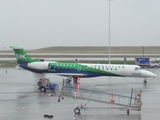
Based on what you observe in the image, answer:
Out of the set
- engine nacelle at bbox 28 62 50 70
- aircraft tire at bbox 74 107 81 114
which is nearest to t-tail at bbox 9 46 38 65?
engine nacelle at bbox 28 62 50 70

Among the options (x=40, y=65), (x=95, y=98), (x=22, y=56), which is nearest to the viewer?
(x=95, y=98)

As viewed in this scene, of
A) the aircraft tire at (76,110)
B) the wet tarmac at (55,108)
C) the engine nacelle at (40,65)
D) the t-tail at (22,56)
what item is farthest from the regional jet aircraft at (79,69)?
the aircraft tire at (76,110)

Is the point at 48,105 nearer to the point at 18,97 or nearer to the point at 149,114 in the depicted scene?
the point at 18,97

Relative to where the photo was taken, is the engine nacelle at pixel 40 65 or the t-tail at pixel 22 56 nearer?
the engine nacelle at pixel 40 65

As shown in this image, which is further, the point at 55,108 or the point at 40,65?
the point at 40,65

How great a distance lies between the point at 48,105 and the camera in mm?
23594

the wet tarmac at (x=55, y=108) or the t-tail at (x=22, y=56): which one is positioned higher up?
the t-tail at (x=22, y=56)

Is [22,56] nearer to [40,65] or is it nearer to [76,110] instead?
[40,65]

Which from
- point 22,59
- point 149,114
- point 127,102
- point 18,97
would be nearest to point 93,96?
point 127,102

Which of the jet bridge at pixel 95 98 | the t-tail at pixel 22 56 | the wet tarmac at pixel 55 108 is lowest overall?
the wet tarmac at pixel 55 108

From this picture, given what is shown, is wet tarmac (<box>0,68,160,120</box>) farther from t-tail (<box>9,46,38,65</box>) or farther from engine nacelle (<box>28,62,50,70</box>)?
t-tail (<box>9,46,38,65</box>)

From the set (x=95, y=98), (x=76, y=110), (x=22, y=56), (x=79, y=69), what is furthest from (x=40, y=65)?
(x=76, y=110)

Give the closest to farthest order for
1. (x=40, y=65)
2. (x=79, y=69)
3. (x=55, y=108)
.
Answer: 1. (x=55, y=108)
2. (x=40, y=65)
3. (x=79, y=69)

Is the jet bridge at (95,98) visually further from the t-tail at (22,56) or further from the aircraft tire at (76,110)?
the t-tail at (22,56)
